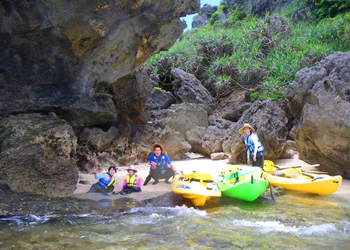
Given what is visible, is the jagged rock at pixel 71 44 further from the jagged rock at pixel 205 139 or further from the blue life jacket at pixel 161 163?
the jagged rock at pixel 205 139

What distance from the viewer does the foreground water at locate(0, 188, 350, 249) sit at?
3113 mm

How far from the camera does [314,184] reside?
17.7 feet

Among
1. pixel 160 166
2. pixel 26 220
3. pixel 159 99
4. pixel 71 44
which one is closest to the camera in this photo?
pixel 26 220

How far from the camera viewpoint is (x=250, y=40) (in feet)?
58.0

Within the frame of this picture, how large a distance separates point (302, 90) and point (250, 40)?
11.7m

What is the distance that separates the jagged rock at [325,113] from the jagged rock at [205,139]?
10.8 feet

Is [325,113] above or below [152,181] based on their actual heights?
above

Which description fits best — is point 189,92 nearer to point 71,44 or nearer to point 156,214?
point 71,44

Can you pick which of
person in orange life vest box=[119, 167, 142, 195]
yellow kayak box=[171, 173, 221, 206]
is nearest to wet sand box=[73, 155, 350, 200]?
person in orange life vest box=[119, 167, 142, 195]

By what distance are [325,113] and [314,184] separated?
5.60ft

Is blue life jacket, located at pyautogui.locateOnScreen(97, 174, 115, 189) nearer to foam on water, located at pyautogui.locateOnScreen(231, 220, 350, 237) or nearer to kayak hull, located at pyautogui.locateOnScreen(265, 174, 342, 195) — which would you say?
foam on water, located at pyautogui.locateOnScreen(231, 220, 350, 237)

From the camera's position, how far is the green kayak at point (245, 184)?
191 inches

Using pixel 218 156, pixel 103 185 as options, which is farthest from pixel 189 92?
pixel 103 185

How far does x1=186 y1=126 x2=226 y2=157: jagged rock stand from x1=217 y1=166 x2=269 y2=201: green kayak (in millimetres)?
4531
